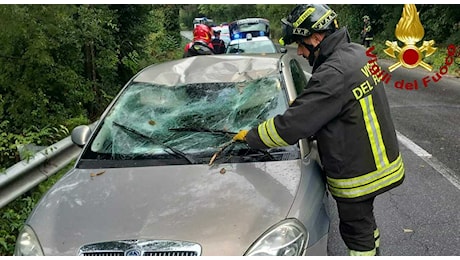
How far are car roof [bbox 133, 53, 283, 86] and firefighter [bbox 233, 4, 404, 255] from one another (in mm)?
918

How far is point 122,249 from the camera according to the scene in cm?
249

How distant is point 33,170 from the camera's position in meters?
4.14

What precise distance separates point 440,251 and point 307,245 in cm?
165

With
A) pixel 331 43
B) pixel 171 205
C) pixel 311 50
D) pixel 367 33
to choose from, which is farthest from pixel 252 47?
pixel 367 33

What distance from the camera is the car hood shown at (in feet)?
8.31

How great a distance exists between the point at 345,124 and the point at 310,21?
68 cm

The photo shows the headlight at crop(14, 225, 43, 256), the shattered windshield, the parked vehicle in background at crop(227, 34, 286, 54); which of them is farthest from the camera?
the parked vehicle in background at crop(227, 34, 286, 54)

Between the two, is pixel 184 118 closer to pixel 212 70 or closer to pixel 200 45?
pixel 212 70

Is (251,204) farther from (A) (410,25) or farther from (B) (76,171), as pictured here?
(A) (410,25)

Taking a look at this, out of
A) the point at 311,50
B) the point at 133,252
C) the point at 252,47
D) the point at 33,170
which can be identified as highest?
the point at 311,50

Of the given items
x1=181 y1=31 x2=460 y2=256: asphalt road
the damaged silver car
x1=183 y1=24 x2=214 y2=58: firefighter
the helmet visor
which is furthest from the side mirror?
x1=183 y1=24 x2=214 y2=58: firefighter

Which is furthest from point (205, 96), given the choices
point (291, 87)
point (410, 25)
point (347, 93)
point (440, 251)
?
point (410, 25)

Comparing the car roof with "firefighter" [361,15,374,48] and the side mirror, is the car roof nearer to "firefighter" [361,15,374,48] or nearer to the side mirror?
the side mirror

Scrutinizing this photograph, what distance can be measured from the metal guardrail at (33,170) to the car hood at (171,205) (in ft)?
2.46
